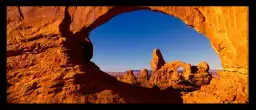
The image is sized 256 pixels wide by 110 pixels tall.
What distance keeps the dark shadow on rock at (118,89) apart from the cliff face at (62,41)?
1.39 feet

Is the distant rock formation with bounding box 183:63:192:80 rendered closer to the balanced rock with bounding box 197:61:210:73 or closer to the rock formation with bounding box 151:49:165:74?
the balanced rock with bounding box 197:61:210:73

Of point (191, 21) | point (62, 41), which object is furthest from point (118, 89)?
point (191, 21)

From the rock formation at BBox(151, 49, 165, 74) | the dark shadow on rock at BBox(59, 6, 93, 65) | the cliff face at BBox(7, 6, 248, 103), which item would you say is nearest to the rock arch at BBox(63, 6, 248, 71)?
the cliff face at BBox(7, 6, 248, 103)

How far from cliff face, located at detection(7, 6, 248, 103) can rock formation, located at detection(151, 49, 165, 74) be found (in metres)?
32.3

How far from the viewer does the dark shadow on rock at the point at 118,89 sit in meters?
10.5

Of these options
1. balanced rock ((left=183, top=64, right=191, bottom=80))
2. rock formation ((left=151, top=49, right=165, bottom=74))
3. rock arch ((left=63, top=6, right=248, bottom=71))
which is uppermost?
rock arch ((left=63, top=6, right=248, bottom=71))

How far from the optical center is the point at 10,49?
10.6m

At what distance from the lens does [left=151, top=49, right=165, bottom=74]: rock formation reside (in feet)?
147

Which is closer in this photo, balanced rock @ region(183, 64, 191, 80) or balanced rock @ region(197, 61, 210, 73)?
balanced rock @ region(183, 64, 191, 80)


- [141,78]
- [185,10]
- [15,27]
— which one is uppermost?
[185,10]

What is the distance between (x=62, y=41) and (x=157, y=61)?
116 ft
